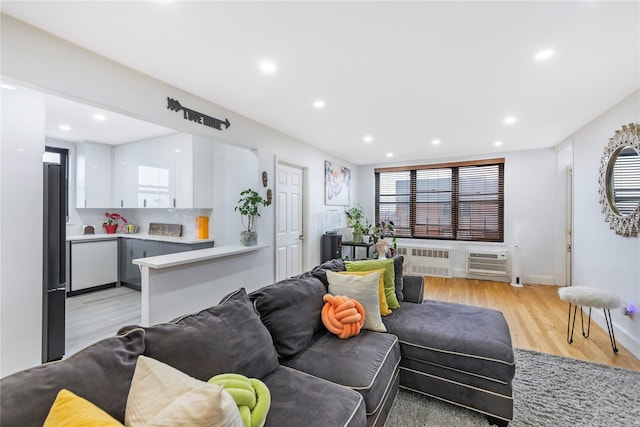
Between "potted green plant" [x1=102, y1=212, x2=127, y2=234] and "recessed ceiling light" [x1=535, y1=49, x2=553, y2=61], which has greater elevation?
"recessed ceiling light" [x1=535, y1=49, x2=553, y2=61]

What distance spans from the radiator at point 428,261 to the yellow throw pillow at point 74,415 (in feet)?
18.8

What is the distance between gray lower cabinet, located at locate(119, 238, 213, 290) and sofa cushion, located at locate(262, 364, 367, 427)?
3.19m

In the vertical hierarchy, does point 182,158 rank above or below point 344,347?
above

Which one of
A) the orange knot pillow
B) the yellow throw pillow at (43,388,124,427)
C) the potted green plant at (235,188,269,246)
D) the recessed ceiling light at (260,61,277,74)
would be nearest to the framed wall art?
the potted green plant at (235,188,269,246)

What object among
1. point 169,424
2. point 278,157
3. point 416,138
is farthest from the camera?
point 416,138

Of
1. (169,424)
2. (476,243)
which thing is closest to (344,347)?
(169,424)

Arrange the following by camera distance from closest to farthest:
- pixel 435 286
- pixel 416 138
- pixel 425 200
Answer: pixel 416 138 → pixel 435 286 → pixel 425 200

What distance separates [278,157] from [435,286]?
3.53 metres

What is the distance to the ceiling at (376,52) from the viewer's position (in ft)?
5.18

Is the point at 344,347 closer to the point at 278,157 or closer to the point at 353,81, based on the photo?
the point at 353,81

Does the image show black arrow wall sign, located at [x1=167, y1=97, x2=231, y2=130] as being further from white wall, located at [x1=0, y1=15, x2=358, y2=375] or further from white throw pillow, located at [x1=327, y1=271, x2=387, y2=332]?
white throw pillow, located at [x1=327, y1=271, x2=387, y2=332]

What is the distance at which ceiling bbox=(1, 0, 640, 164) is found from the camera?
1.58m

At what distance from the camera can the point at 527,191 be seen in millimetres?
5129

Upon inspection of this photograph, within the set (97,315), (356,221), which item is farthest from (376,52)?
(97,315)
